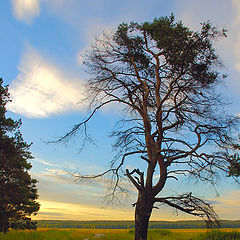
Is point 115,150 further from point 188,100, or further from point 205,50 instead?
point 205,50

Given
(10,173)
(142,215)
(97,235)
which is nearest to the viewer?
(142,215)

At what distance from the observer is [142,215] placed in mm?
10273

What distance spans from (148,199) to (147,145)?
259cm

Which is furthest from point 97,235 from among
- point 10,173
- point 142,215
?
point 10,173

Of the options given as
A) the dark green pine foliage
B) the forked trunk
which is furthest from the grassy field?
the dark green pine foliage

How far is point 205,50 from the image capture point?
1219 centimetres

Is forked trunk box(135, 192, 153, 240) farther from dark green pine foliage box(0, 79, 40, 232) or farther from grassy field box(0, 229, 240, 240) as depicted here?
dark green pine foliage box(0, 79, 40, 232)

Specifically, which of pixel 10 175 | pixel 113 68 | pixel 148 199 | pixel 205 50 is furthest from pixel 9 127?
pixel 205 50

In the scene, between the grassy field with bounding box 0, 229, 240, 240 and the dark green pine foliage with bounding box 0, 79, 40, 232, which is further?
the dark green pine foliage with bounding box 0, 79, 40, 232

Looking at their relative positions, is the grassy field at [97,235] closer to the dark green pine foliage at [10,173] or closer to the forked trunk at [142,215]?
the forked trunk at [142,215]

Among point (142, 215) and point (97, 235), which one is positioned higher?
point (142, 215)

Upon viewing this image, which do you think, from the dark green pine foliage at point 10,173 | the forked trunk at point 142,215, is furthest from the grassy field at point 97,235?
the dark green pine foliage at point 10,173

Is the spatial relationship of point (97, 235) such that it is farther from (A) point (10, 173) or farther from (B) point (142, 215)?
(A) point (10, 173)

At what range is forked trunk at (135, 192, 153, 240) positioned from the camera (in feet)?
33.3
